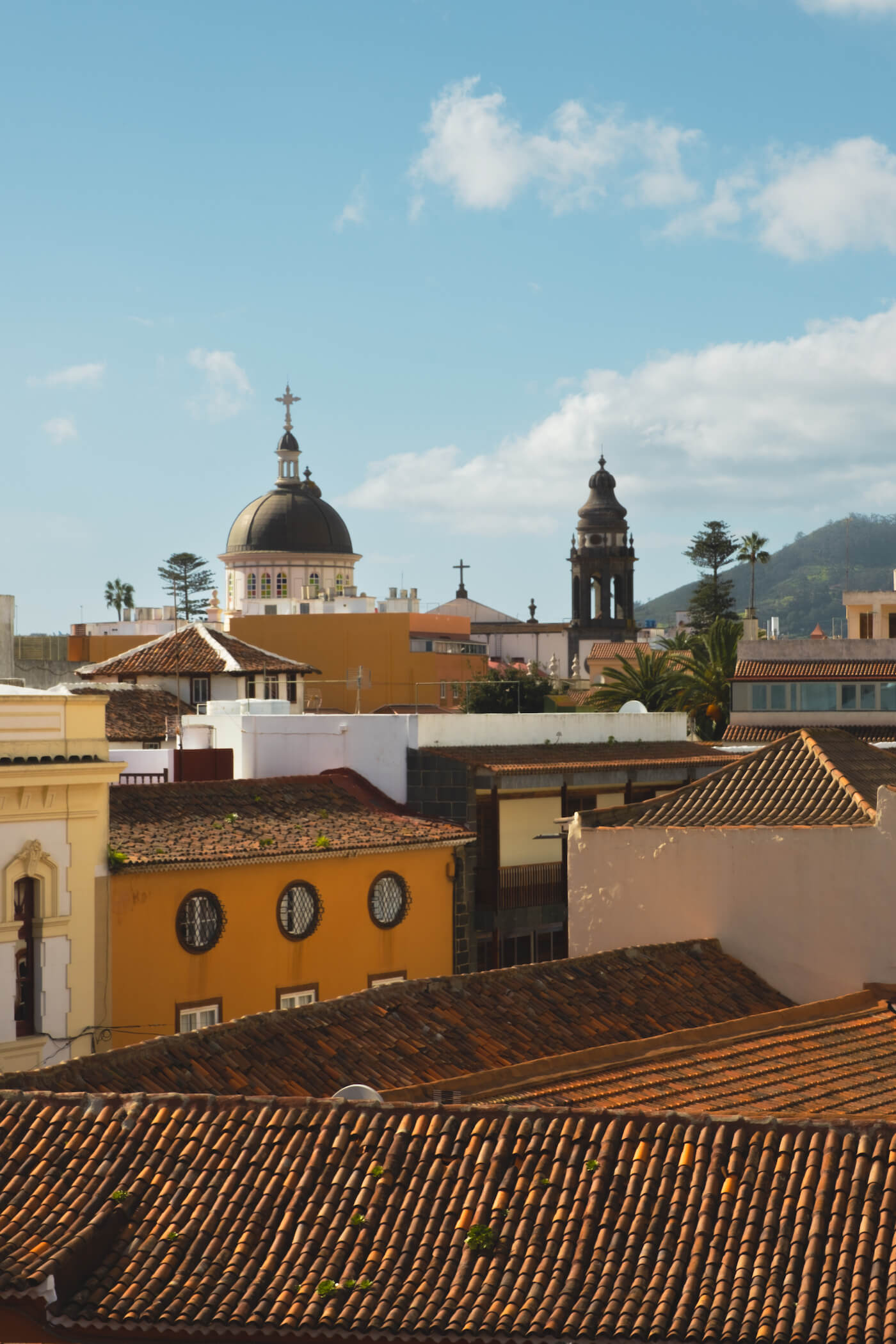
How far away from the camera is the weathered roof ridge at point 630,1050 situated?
14.2 m

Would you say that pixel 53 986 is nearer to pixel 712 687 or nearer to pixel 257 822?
pixel 257 822

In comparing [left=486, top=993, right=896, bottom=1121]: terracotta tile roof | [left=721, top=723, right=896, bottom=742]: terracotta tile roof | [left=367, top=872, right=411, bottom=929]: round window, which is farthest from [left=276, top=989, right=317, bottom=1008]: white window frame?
[left=721, top=723, right=896, bottom=742]: terracotta tile roof

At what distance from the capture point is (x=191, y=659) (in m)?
44.1

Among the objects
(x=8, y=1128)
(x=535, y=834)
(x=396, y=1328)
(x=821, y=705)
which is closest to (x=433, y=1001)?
(x=8, y=1128)

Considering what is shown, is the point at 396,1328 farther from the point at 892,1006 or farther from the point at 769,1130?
the point at 892,1006

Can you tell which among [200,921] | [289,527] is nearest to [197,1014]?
[200,921]

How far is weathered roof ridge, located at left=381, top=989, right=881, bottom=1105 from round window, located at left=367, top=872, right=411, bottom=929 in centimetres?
799

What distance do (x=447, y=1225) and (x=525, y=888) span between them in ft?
64.3

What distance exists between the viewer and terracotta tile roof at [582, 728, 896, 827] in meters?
21.8

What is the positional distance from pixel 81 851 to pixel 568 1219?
13078 mm

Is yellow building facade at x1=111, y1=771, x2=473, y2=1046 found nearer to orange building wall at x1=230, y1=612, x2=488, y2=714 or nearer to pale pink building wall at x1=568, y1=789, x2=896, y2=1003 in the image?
pale pink building wall at x1=568, y1=789, x2=896, y2=1003

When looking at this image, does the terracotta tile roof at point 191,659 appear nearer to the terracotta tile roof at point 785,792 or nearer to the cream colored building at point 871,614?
the terracotta tile roof at point 785,792

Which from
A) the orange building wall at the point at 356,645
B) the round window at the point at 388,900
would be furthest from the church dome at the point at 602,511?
the round window at the point at 388,900

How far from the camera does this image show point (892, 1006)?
1900cm
